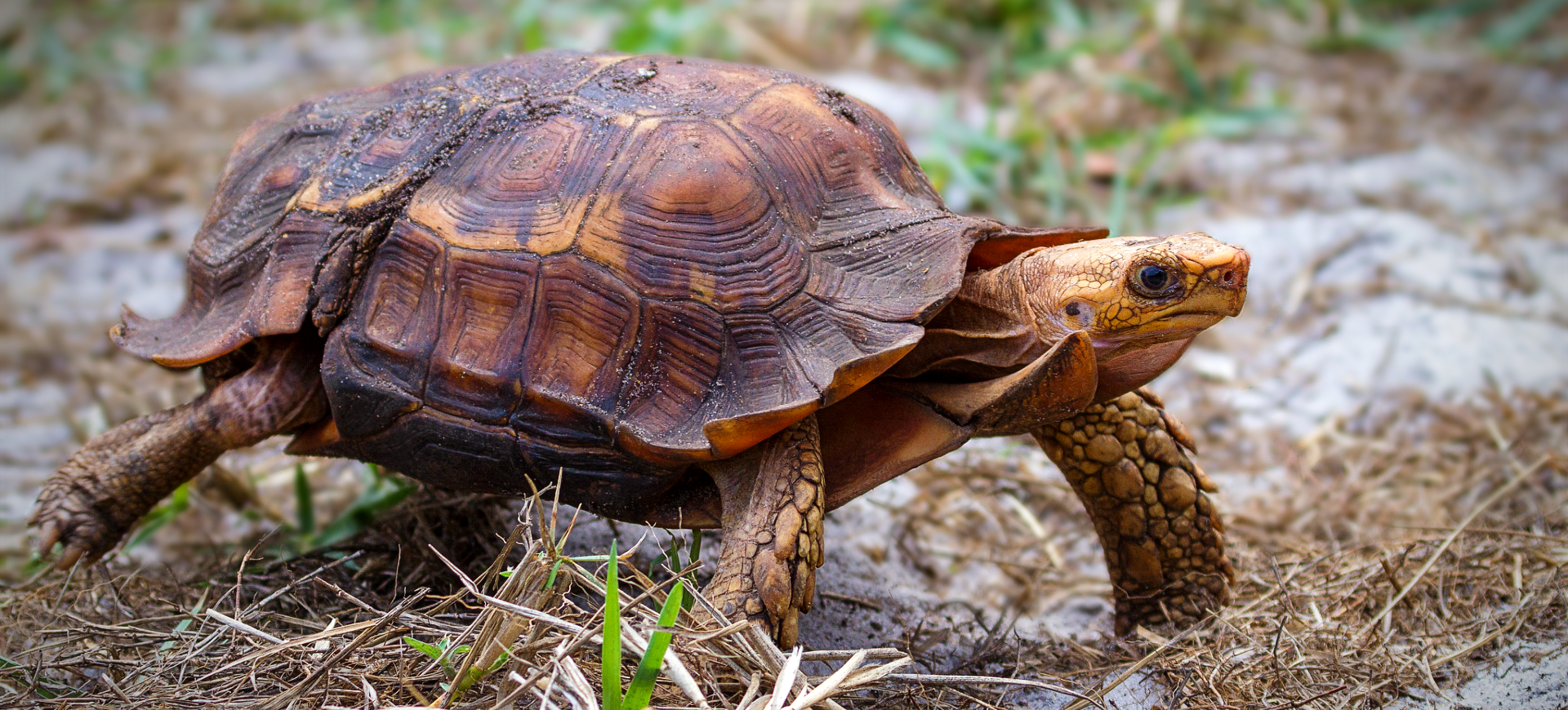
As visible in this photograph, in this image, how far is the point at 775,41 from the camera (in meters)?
7.09

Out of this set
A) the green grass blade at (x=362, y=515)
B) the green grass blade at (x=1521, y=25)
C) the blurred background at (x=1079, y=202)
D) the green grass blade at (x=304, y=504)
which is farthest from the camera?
the green grass blade at (x=1521, y=25)

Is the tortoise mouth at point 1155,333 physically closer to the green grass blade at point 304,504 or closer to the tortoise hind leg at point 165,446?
the tortoise hind leg at point 165,446

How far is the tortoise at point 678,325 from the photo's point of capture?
2.31 metres

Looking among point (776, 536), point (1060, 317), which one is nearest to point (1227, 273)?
point (1060, 317)

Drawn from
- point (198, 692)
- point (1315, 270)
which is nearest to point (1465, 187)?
point (1315, 270)

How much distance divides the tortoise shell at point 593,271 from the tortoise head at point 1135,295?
0.72ft

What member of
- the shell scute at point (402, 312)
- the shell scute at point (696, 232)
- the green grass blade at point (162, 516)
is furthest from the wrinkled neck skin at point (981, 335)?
the green grass blade at point (162, 516)

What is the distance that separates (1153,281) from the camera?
223 cm

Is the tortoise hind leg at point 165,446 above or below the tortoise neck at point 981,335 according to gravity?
below

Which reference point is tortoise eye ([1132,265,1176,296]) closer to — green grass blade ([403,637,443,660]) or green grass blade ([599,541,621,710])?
green grass blade ([599,541,621,710])

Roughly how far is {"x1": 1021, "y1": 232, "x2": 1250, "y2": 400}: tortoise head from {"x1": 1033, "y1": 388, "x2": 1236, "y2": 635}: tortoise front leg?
0.27 m

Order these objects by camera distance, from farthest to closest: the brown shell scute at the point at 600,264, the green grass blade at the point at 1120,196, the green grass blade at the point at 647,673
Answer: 1. the green grass blade at the point at 1120,196
2. the brown shell scute at the point at 600,264
3. the green grass blade at the point at 647,673

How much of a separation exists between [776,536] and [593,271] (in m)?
0.71

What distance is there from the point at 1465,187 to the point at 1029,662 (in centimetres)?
478
